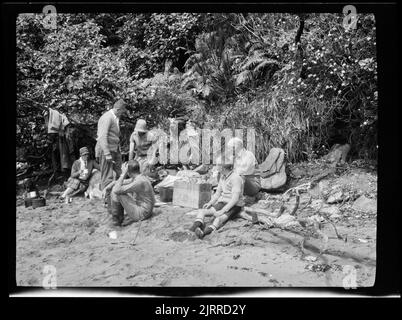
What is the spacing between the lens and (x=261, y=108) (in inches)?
170

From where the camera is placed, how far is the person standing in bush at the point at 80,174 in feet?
13.9

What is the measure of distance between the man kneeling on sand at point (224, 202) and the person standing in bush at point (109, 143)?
0.88 meters

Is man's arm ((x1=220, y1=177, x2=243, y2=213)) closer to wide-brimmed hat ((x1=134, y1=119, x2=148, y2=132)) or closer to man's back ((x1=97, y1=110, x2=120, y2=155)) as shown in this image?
wide-brimmed hat ((x1=134, y1=119, x2=148, y2=132))

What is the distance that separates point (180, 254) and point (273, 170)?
113 centimetres

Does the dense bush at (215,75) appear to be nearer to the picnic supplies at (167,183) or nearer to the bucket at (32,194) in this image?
the bucket at (32,194)

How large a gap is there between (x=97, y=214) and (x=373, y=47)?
9.48 ft

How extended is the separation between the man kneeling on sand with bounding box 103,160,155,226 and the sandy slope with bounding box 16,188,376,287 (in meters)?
0.11

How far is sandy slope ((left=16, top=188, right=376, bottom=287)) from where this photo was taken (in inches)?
155

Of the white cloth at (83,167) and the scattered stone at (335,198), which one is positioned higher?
the white cloth at (83,167)

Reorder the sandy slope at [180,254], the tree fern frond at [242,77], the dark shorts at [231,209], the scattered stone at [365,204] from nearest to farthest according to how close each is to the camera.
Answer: the sandy slope at [180,254] < the scattered stone at [365,204] < the dark shorts at [231,209] < the tree fern frond at [242,77]

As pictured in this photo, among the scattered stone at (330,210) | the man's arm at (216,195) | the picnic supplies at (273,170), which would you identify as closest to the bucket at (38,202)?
the man's arm at (216,195)

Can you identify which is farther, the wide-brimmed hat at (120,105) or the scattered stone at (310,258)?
the wide-brimmed hat at (120,105)

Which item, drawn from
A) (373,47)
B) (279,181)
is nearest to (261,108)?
(279,181)
